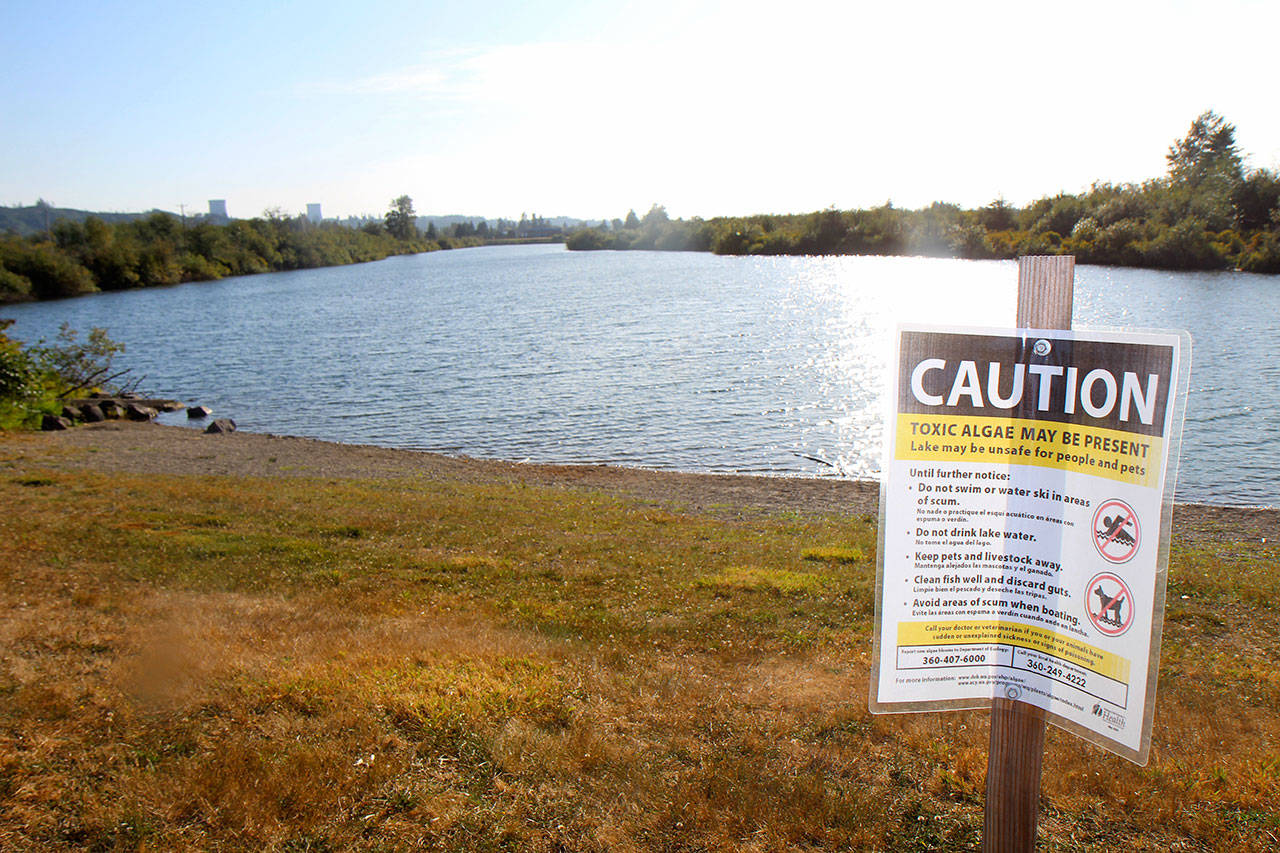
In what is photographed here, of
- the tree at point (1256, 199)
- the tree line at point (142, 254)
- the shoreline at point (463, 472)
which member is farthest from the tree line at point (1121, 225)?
the tree line at point (142, 254)

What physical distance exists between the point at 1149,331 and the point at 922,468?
956 mm

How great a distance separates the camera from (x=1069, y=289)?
9.80ft

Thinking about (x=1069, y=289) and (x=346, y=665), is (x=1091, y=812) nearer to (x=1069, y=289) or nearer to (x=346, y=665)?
(x=1069, y=289)

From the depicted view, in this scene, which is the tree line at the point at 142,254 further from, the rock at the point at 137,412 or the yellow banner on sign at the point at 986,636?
the yellow banner on sign at the point at 986,636

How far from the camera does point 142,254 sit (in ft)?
396

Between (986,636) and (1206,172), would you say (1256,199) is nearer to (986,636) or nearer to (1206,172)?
(1206,172)

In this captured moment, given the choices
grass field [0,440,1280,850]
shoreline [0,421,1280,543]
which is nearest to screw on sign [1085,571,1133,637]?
grass field [0,440,1280,850]

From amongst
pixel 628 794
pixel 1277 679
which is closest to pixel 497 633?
pixel 628 794

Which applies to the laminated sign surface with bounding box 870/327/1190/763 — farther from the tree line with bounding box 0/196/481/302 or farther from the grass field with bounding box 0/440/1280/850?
the tree line with bounding box 0/196/481/302

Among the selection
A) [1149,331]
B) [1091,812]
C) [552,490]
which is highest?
[1149,331]

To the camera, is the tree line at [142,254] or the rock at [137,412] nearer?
the rock at [137,412]

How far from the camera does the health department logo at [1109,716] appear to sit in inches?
115

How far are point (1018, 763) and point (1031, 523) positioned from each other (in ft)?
3.54

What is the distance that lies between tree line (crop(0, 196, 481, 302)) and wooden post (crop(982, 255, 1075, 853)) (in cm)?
11852
